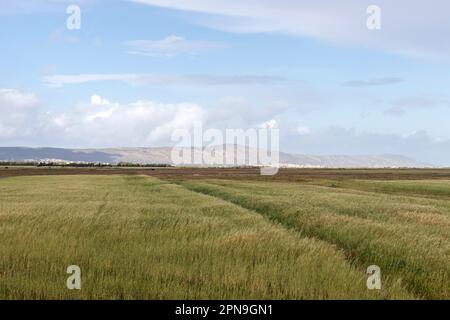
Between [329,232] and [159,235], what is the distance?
20.2 feet

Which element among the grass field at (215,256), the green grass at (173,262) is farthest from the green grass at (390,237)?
the green grass at (173,262)

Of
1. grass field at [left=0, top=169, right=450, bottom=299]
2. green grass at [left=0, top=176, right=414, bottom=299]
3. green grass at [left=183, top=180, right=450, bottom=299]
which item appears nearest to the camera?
green grass at [left=0, top=176, right=414, bottom=299]

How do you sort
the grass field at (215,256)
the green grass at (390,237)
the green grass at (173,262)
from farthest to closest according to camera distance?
the green grass at (390,237)
the grass field at (215,256)
the green grass at (173,262)

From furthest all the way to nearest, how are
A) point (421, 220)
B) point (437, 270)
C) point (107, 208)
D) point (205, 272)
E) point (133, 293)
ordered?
point (107, 208) < point (421, 220) < point (437, 270) < point (205, 272) < point (133, 293)

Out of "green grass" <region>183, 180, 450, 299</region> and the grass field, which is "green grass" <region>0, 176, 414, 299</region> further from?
"green grass" <region>183, 180, 450, 299</region>

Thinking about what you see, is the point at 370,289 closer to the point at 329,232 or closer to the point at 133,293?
the point at 133,293

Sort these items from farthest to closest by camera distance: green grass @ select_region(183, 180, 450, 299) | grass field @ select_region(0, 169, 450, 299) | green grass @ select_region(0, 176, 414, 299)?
green grass @ select_region(183, 180, 450, 299)
grass field @ select_region(0, 169, 450, 299)
green grass @ select_region(0, 176, 414, 299)

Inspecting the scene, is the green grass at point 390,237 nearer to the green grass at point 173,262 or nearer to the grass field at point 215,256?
the grass field at point 215,256

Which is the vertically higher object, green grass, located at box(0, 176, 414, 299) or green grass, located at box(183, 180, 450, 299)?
green grass, located at box(0, 176, 414, 299)

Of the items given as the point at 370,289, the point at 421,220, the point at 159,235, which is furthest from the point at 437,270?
the point at 421,220

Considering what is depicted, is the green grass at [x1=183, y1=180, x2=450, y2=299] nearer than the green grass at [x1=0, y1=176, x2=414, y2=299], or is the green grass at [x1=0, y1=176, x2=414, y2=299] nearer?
the green grass at [x1=0, y1=176, x2=414, y2=299]

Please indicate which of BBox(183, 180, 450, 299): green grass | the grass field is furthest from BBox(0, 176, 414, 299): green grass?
BBox(183, 180, 450, 299): green grass

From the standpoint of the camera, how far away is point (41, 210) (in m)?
25.0

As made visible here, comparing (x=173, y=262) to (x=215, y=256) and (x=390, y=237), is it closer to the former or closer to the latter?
(x=215, y=256)
